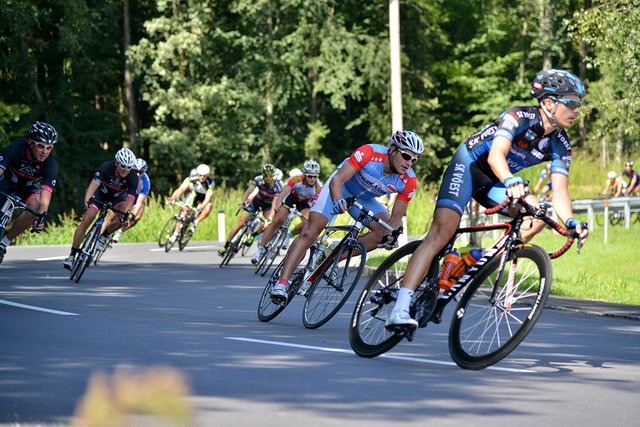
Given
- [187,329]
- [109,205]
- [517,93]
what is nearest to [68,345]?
[187,329]

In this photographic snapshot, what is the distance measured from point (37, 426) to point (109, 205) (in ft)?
39.4

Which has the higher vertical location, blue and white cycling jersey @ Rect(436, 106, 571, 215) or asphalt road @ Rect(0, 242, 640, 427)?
blue and white cycling jersey @ Rect(436, 106, 571, 215)

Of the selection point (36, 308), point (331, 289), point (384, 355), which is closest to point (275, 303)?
point (331, 289)

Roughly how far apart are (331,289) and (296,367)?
2.96 meters

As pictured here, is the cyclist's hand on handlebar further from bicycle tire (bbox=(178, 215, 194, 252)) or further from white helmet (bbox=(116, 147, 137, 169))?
bicycle tire (bbox=(178, 215, 194, 252))

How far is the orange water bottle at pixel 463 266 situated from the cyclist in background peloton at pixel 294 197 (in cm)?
1069

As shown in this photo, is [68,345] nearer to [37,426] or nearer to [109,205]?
[37,426]

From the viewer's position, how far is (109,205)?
1817 cm

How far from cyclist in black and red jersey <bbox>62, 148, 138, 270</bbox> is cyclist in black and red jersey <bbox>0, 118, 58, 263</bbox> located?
261cm

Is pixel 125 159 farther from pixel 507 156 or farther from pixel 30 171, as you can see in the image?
pixel 507 156

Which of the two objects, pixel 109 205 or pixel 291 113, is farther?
pixel 291 113

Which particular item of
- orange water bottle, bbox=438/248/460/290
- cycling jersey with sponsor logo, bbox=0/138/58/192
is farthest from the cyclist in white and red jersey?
cycling jersey with sponsor logo, bbox=0/138/58/192

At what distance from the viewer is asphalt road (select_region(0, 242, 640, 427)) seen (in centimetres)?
686

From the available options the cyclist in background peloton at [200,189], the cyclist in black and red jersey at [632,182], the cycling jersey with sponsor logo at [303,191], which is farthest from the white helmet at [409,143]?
the cyclist in black and red jersey at [632,182]
